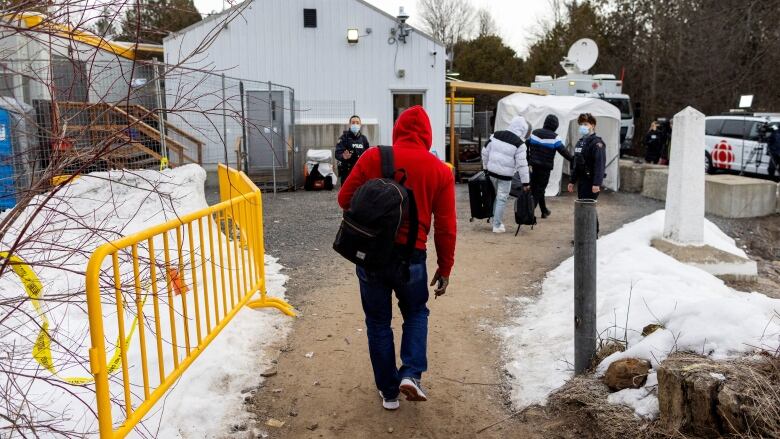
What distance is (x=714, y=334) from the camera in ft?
11.6

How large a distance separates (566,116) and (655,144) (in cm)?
839

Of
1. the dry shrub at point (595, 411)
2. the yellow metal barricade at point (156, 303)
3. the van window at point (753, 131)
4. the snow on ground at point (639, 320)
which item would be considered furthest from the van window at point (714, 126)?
the dry shrub at point (595, 411)

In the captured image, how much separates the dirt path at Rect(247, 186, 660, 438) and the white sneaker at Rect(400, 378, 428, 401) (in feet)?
0.42

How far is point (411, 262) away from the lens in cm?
372

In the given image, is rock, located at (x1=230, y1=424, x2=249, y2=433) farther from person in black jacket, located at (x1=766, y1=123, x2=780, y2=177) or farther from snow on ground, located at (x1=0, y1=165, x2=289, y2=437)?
person in black jacket, located at (x1=766, y1=123, x2=780, y2=177)

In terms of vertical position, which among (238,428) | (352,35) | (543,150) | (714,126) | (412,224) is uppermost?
(352,35)

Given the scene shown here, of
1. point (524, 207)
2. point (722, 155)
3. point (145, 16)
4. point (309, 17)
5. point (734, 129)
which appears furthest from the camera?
point (722, 155)

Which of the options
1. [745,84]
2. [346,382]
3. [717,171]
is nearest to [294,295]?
[346,382]

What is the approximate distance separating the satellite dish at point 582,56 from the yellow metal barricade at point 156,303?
1850cm

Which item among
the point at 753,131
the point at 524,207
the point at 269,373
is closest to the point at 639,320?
the point at 269,373

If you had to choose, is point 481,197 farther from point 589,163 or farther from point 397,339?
point 397,339

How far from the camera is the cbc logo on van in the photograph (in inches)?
728

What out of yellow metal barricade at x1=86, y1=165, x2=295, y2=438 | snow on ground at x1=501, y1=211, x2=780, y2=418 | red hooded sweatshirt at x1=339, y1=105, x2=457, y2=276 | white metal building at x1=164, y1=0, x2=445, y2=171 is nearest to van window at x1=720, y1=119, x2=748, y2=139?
white metal building at x1=164, y1=0, x2=445, y2=171

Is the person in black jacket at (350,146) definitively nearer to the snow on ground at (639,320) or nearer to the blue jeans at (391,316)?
the snow on ground at (639,320)
